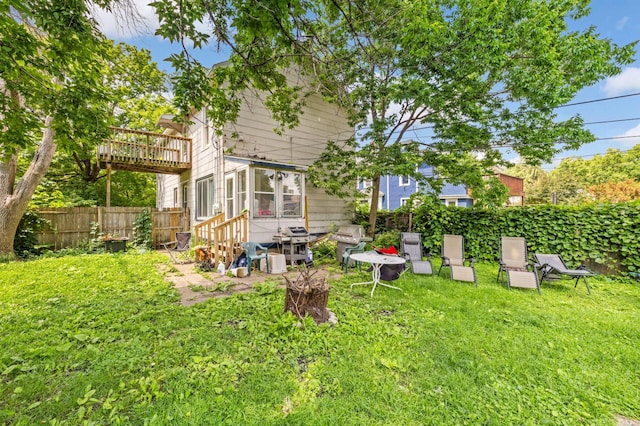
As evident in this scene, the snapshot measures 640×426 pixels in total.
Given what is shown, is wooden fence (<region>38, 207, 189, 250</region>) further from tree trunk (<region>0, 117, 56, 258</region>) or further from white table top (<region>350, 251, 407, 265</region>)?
white table top (<region>350, 251, 407, 265</region>)

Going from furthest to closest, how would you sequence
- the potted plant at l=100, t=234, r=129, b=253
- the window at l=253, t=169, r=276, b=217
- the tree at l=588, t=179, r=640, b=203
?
the tree at l=588, t=179, r=640, b=203 → the potted plant at l=100, t=234, r=129, b=253 → the window at l=253, t=169, r=276, b=217

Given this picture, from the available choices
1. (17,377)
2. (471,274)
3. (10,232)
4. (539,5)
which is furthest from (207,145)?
(539,5)

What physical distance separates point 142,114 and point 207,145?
28.6 ft

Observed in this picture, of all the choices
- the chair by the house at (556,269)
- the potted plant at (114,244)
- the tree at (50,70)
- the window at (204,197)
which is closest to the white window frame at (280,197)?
the window at (204,197)

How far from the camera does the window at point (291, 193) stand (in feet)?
26.8

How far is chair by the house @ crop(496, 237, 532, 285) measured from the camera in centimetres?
632

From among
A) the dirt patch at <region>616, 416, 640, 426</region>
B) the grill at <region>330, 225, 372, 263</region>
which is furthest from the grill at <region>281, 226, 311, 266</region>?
the dirt patch at <region>616, 416, 640, 426</region>

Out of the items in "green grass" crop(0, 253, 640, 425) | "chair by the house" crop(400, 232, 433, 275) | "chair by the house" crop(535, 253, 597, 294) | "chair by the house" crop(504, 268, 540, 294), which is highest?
"chair by the house" crop(400, 232, 433, 275)

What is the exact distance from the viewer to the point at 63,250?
8938 mm

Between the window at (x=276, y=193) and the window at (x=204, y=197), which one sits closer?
the window at (x=276, y=193)

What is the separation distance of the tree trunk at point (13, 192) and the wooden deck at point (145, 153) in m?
1.47

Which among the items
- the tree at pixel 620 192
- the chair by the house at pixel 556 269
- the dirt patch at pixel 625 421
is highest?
the tree at pixel 620 192

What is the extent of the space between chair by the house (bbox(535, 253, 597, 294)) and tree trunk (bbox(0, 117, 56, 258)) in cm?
1364

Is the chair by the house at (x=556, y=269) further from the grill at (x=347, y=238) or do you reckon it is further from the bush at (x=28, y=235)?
the bush at (x=28, y=235)
